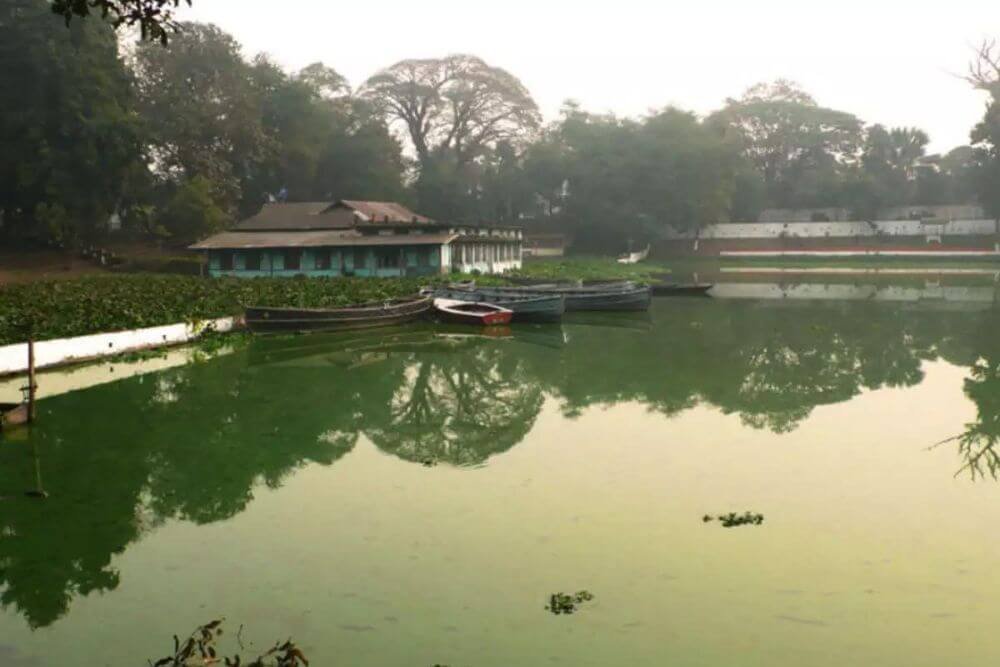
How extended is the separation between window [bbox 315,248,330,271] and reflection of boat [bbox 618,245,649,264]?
955 inches

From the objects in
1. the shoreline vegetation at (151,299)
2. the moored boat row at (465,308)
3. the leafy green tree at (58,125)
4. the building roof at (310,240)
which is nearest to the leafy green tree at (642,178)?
the shoreline vegetation at (151,299)

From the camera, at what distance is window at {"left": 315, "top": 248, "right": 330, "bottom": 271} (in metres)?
43.0

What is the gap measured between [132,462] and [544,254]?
184 ft

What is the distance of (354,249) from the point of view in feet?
139

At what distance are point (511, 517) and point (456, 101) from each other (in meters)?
66.2

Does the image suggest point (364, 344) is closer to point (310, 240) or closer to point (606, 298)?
point (606, 298)

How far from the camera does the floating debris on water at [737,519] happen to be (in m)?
9.20

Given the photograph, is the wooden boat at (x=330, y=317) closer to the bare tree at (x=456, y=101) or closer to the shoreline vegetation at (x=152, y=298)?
the shoreline vegetation at (x=152, y=298)

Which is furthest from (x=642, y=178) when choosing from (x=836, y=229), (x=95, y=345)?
(x=95, y=345)

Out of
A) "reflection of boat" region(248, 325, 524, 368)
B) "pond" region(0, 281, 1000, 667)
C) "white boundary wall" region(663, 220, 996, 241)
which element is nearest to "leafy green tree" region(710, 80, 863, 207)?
"white boundary wall" region(663, 220, 996, 241)

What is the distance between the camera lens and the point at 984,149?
6406 centimetres

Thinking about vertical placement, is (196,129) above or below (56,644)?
above

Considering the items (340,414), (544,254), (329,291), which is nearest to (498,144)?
(544,254)

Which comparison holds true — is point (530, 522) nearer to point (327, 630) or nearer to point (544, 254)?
point (327, 630)
